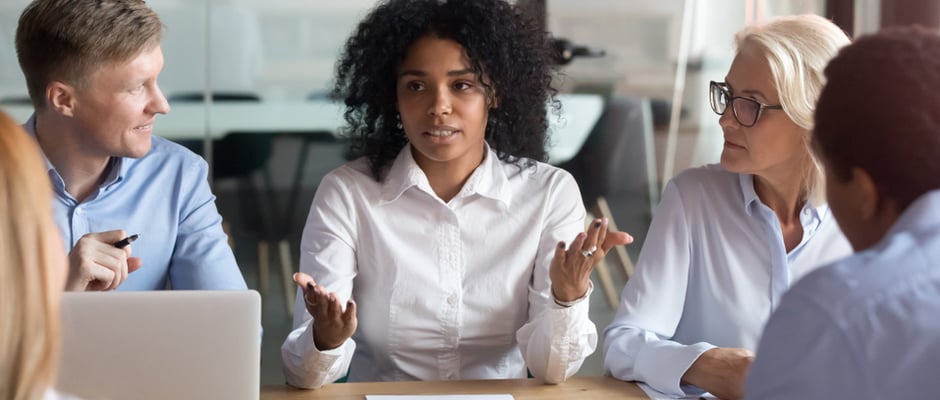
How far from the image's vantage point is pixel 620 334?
2064 mm

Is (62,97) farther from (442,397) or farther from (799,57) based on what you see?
(799,57)

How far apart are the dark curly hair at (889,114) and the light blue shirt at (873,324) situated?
4 cm

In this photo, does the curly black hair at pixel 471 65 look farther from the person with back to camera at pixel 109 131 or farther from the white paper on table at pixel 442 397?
the white paper on table at pixel 442 397

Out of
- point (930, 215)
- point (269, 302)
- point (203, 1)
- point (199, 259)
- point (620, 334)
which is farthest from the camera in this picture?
point (269, 302)

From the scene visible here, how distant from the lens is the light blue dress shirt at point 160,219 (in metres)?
2.17

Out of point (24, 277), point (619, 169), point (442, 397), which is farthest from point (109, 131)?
point (619, 169)

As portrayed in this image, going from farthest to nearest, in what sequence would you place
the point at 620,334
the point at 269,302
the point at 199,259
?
1. the point at 269,302
2. the point at 199,259
3. the point at 620,334

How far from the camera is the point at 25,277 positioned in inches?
39.7

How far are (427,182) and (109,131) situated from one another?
63 centimetres

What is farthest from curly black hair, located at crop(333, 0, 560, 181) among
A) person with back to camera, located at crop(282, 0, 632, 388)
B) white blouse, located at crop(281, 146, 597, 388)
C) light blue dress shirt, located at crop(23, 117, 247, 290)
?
light blue dress shirt, located at crop(23, 117, 247, 290)

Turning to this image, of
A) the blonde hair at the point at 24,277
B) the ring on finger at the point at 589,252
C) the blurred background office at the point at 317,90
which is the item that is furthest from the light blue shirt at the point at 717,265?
the blurred background office at the point at 317,90

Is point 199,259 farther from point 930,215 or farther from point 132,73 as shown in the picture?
point 930,215

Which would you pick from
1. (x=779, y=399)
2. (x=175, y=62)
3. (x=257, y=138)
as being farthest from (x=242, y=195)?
(x=779, y=399)

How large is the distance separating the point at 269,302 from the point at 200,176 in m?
2.10
